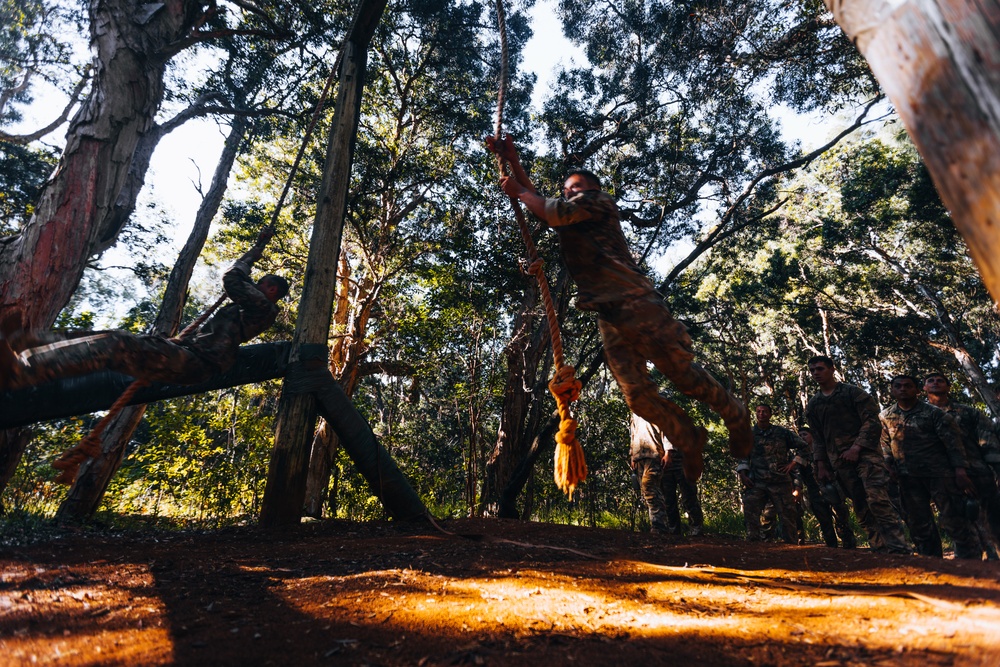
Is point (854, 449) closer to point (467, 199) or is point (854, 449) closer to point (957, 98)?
point (957, 98)

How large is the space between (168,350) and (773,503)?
7.15 m

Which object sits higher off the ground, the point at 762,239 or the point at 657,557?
the point at 762,239

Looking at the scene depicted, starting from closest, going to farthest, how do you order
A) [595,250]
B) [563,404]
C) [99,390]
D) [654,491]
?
1. [563,404]
2. [595,250]
3. [99,390]
4. [654,491]

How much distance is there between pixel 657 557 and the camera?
381 cm

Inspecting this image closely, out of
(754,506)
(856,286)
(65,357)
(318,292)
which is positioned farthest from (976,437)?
(856,286)

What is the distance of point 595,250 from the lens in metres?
3.51

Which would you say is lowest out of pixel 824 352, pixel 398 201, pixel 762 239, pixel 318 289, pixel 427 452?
pixel 427 452

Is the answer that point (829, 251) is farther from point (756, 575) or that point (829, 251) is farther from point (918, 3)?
point (918, 3)

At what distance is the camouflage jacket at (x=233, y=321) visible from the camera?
4243 millimetres

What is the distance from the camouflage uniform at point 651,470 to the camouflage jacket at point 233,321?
4.59 meters

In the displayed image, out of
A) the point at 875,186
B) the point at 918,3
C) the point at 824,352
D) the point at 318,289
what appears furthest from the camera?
the point at 824,352

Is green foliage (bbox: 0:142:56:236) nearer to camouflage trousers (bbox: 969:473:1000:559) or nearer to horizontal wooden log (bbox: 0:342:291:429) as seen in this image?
horizontal wooden log (bbox: 0:342:291:429)

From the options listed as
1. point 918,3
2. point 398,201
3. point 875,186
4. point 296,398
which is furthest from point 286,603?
point 875,186

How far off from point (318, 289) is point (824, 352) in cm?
1661
